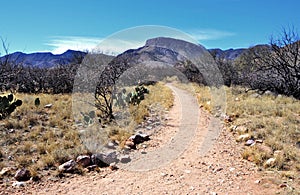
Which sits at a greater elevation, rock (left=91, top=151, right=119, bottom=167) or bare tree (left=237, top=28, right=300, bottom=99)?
bare tree (left=237, top=28, right=300, bottom=99)

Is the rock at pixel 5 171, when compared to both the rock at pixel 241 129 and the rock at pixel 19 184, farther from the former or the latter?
the rock at pixel 241 129

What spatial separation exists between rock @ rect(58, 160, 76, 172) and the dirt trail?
232 millimetres

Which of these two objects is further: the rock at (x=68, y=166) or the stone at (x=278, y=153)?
the stone at (x=278, y=153)

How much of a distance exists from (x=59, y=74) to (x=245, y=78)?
1114 centimetres

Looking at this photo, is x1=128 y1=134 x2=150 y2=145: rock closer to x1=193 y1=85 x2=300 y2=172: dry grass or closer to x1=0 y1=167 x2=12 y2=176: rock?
x1=193 y1=85 x2=300 y2=172: dry grass

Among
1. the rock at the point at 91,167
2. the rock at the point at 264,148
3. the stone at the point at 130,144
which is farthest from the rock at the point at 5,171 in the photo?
the rock at the point at 264,148

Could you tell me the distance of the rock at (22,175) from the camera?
4.50 m

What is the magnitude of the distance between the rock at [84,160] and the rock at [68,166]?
0.17 meters

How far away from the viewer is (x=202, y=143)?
650cm

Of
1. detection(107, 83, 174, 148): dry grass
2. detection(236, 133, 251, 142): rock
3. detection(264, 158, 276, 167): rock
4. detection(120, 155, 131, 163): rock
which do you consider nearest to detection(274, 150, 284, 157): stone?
detection(264, 158, 276, 167): rock

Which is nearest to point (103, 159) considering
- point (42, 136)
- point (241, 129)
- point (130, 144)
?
point (130, 144)

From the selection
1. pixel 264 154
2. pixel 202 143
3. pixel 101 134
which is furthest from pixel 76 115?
pixel 264 154

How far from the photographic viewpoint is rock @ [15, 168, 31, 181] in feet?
14.8

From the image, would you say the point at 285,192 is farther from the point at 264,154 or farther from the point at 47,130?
the point at 47,130
